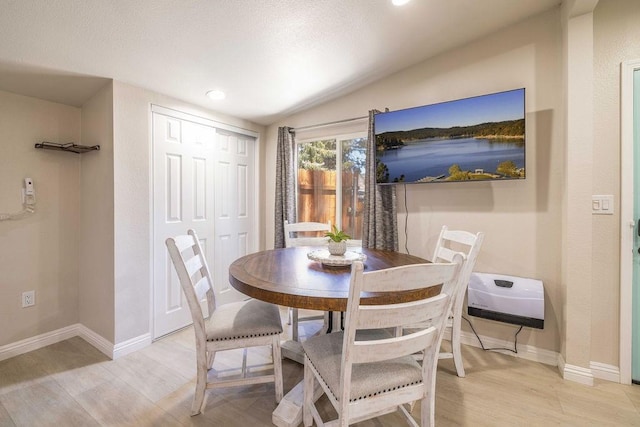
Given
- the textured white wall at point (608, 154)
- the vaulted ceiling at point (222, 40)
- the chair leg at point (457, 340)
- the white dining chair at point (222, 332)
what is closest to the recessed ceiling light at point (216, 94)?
the vaulted ceiling at point (222, 40)

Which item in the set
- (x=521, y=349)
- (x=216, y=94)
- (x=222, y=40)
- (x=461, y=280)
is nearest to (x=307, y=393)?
(x=461, y=280)

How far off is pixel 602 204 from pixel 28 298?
4.30 metres

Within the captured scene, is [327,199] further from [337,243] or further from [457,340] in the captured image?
[457,340]

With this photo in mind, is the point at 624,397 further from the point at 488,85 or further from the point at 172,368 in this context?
the point at 172,368

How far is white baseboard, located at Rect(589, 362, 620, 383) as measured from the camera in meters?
1.86

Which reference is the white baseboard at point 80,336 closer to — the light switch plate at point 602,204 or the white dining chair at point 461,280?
the white dining chair at point 461,280

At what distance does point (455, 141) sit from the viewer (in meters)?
2.24

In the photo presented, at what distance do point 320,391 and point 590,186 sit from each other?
7.03 ft

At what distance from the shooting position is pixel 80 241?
257cm

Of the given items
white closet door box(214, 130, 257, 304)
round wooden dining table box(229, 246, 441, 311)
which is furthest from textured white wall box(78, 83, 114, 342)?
round wooden dining table box(229, 246, 441, 311)

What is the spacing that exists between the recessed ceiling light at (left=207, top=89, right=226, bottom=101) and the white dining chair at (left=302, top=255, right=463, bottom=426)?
229 centimetres

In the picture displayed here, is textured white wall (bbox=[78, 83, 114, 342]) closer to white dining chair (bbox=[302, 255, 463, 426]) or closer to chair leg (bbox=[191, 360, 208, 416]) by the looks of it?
chair leg (bbox=[191, 360, 208, 416])

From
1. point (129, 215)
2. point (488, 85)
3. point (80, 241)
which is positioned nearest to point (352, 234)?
point (488, 85)

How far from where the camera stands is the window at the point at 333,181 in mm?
3062
